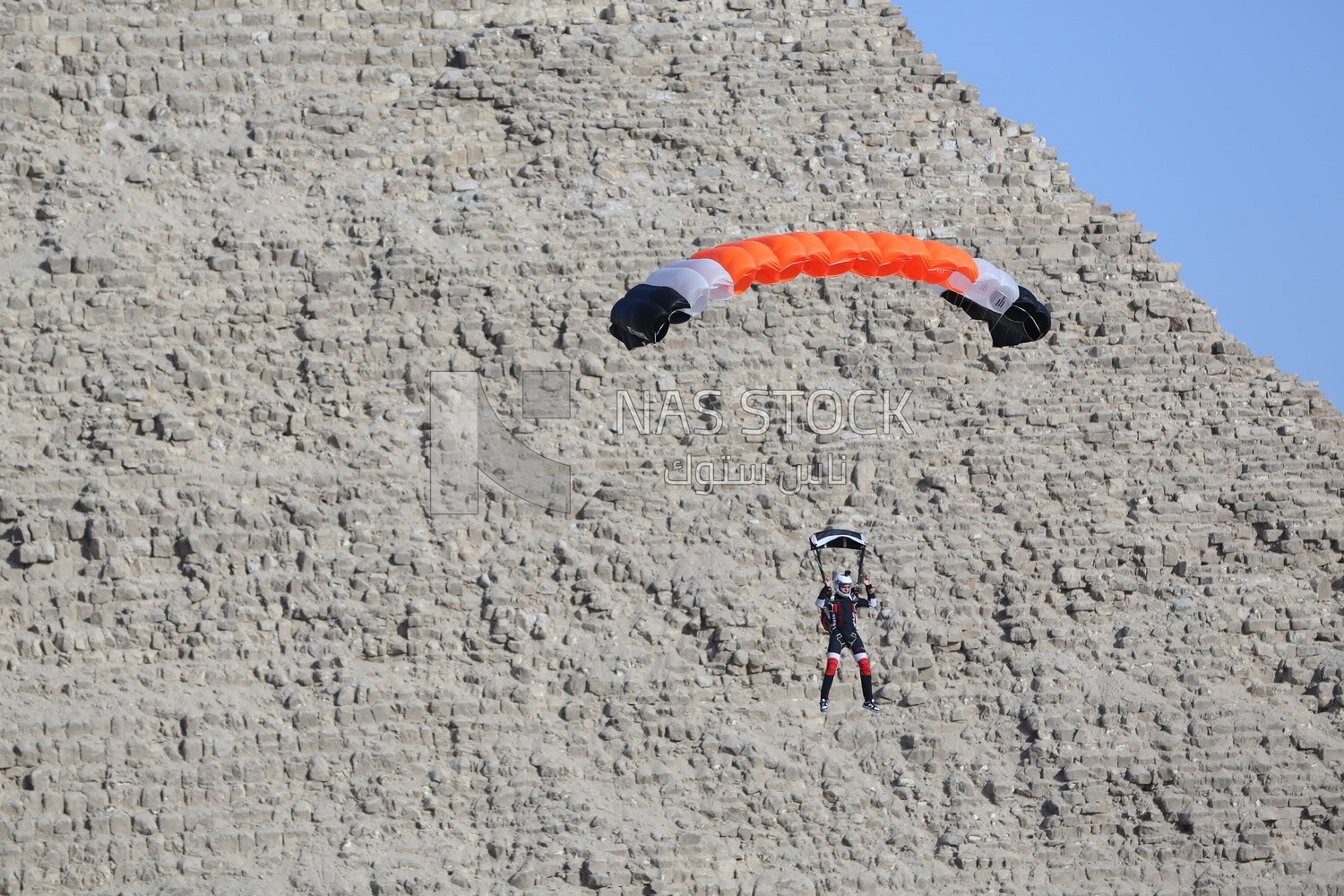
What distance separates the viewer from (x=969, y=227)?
26422 millimetres

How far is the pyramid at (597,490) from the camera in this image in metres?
23.4

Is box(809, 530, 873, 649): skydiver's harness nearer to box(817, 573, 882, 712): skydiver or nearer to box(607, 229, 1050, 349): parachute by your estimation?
box(817, 573, 882, 712): skydiver

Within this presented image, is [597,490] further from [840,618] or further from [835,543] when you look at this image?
[840,618]

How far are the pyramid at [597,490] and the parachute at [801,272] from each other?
185cm

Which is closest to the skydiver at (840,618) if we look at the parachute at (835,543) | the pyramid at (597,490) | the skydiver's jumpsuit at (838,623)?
the skydiver's jumpsuit at (838,623)

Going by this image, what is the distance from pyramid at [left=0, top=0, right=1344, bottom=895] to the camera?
922 inches

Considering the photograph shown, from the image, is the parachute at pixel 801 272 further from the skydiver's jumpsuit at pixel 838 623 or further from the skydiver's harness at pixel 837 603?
the skydiver's jumpsuit at pixel 838 623

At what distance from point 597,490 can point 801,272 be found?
3.02m

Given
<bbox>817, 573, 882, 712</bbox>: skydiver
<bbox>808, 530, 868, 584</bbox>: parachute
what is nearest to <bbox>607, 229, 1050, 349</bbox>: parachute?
<bbox>808, 530, 868, 584</bbox>: parachute

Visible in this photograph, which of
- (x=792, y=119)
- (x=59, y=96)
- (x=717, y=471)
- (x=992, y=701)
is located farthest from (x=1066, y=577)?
(x=59, y=96)

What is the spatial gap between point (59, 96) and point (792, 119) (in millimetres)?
7159

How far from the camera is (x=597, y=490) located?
2495 cm

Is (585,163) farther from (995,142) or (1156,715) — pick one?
(1156,715)

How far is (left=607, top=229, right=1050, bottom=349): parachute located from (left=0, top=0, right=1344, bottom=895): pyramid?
1.85m
